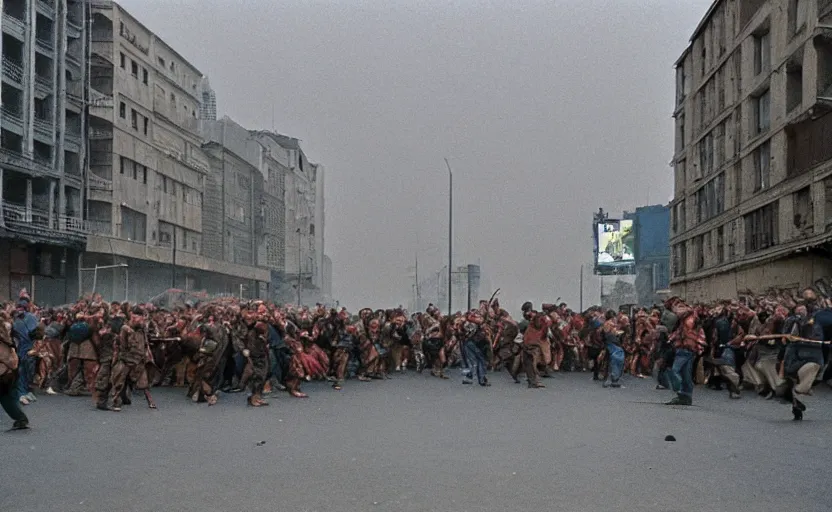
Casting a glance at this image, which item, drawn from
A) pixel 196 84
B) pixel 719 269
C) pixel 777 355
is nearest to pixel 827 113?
pixel 719 269

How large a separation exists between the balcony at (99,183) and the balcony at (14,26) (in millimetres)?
10507

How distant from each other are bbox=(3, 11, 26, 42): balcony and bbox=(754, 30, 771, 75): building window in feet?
116

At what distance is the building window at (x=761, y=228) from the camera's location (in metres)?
36.0

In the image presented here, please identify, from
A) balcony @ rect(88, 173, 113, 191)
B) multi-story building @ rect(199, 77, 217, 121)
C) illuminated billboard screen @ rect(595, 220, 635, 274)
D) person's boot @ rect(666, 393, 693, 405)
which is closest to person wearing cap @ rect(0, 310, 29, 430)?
person's boot @ rect(666, 393, 693, 405)

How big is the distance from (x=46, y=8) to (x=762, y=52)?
36.4 m

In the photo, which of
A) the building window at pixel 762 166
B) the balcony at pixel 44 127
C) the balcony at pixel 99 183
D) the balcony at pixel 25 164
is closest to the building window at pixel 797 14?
the building window at pixel 762 166

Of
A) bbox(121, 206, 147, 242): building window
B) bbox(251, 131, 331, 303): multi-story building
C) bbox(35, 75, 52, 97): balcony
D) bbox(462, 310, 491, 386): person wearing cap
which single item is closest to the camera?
bbox(462, 310, 491, 386): person wearing cap

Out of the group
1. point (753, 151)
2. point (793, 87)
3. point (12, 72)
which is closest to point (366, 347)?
point (793, 87)

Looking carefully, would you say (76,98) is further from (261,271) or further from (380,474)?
(380,474)

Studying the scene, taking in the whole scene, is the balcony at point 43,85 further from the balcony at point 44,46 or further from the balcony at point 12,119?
the balcony at point 12,119

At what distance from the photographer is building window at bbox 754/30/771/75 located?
126 ft

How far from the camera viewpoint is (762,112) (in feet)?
129

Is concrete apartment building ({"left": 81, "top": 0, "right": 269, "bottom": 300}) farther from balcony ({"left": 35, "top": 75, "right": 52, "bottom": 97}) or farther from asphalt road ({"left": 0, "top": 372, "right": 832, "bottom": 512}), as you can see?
asphalt road ({"left": 0, "top": 372, "right": 832, "bottom": 512})

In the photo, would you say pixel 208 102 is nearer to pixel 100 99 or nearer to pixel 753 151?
pixel 100 99
